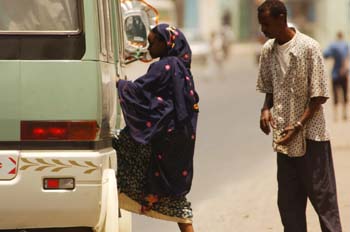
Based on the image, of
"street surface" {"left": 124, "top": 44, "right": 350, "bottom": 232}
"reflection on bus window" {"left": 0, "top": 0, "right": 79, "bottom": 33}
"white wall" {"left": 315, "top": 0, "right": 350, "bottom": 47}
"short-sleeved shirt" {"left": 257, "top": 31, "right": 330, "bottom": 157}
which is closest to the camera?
"reflection on bus window" {"left": 0, "top": 0, "right": 79, "bottom": 33}

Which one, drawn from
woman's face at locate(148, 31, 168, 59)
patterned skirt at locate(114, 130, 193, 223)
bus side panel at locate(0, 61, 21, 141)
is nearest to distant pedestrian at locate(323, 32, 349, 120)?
patterned skirt at locate(114, 130, 193, 223)

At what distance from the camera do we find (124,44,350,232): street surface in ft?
32.0

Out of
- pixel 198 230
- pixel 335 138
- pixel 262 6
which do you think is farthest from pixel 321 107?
pixel 335 138

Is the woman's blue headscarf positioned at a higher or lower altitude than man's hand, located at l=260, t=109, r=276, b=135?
higher

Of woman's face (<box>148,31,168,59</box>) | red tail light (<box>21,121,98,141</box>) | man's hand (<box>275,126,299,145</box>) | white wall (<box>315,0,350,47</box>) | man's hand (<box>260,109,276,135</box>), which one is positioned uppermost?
woman's face (<box>148,31,168,59</box>)

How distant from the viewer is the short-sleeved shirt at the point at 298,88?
6918 mm

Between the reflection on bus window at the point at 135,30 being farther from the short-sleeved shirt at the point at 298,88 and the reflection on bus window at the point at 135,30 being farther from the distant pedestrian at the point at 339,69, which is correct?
the distant pedestrian at the point at 339,69

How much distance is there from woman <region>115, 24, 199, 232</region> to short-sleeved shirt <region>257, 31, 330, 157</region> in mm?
610

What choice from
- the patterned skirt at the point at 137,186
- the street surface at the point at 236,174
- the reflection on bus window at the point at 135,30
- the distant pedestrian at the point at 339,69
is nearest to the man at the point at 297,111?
the patterned skirt at the point at 137,186

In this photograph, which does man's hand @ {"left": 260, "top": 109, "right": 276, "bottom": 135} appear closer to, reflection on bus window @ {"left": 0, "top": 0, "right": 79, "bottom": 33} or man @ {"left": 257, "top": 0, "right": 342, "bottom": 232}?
man @ {"left": 257, "top": 0, "right": 342, "bottom": 232}

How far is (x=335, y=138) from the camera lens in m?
18.3

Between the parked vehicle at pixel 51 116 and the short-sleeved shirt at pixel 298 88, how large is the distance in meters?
1.06

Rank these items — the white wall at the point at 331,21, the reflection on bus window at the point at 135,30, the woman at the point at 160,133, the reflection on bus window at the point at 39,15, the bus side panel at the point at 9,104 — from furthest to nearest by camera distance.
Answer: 1. the white wall at the point at 331,21
2. the reflection on bus window at the point at 135,30
3. the woman at the point at 160,133
4. the reflection on bus window at the point at 39,15
5. the bus side panel at the point at 9,104

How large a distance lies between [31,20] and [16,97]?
1.53ft
